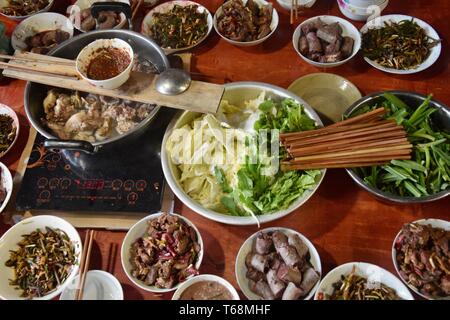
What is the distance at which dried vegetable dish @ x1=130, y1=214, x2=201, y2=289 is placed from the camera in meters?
1.62

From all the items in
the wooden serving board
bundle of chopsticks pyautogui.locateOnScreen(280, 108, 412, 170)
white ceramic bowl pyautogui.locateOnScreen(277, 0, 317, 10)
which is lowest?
bundle of chopsticks pyautogui.locateOnScreen(280, 108, 412, 170)

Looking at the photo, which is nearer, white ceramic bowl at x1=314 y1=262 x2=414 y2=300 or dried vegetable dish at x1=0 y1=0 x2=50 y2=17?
white ceramic bowl at x1=314 y1=262 x2=414 y2=300

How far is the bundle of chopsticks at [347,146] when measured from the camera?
168 centimetres

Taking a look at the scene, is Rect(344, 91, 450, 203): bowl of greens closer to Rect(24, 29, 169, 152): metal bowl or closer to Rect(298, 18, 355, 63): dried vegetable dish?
Rect(298, 18, 355, 63): dried vegetable dish

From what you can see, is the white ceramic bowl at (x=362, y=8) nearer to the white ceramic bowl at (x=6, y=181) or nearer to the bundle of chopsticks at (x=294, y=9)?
the bundle of chopsticks at (x=294, y=9)

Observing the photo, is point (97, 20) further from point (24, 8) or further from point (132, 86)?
point (132, 86)

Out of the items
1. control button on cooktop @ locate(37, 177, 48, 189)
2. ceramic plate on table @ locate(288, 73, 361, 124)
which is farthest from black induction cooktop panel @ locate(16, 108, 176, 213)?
ceramic plate on table @ locate(288, 73, 361, 124)

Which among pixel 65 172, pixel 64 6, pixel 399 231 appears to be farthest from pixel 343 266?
pixel 64 6

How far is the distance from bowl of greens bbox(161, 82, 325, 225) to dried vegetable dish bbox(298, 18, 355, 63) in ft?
1.56

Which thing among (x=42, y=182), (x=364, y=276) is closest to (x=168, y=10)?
(x=42, y=182)

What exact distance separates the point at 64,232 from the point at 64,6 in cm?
182

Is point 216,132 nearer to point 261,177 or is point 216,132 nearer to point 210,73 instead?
point 261,177

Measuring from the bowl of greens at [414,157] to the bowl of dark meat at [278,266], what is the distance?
0.40 metres

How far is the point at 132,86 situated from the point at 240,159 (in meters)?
0.68
